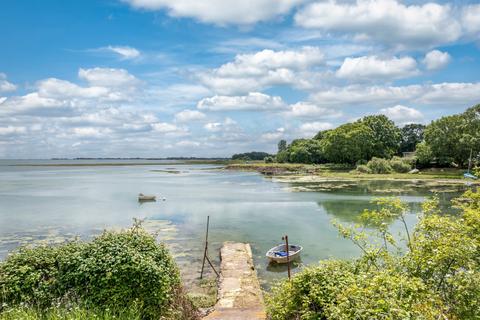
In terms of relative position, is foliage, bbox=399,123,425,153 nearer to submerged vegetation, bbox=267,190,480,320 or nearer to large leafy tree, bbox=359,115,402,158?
large leafy tree, bbox=359,115,402,158

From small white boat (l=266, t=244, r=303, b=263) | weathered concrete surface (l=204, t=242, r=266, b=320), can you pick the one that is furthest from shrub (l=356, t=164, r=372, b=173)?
weathered concrete surface (l=204, t=242, r=266, b=320)

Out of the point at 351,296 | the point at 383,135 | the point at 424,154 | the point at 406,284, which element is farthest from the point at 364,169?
the point at 351,296

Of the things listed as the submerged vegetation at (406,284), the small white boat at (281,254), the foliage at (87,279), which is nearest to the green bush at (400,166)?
the small white boat at (281,254)

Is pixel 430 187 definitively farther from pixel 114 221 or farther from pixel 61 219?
pixel 61 219

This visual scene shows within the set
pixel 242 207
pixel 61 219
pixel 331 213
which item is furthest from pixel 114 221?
pixel 331 213

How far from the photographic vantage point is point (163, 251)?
34.2ft

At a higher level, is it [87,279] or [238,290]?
[87,279]

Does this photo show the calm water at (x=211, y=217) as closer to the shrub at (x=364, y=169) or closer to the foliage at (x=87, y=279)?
the foliage at (x=87, y=279)

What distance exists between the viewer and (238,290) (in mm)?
15094

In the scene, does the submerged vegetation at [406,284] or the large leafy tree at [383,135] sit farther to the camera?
the large leafy tree at [383,135]

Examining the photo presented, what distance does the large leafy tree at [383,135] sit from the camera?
3878 inches

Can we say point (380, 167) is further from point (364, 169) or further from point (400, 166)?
point (400, 166)

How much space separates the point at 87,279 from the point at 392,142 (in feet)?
337

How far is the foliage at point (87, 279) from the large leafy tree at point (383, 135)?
95.8 metres
